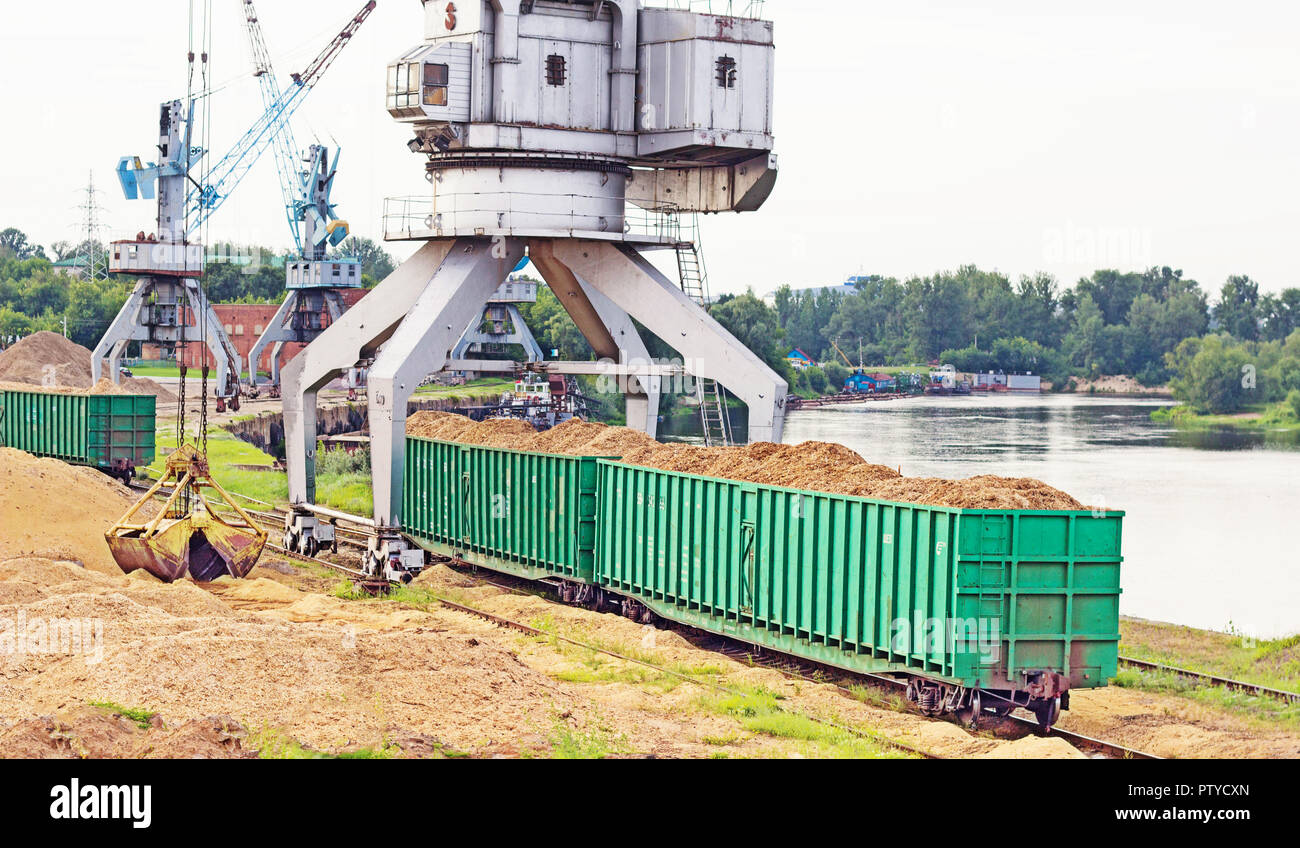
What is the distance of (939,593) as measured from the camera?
17.3 meters

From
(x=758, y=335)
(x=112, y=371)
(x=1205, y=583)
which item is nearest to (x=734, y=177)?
(x=1205, y=583)

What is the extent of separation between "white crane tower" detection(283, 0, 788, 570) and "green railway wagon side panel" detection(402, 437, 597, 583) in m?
1.47

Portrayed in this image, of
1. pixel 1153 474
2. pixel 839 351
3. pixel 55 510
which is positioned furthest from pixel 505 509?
pixel 839 351

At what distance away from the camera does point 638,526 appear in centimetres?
2339

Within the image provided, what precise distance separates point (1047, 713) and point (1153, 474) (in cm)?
4744

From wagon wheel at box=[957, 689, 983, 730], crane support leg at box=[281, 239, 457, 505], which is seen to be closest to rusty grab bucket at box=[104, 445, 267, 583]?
crane support leg at box=[281, 239, 457, 505]

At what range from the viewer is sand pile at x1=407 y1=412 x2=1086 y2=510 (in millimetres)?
18328

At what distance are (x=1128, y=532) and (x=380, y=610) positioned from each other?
2782 centimetres

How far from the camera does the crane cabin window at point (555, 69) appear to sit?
28.8 meters

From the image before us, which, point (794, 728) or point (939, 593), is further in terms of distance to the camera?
point (939, 593)

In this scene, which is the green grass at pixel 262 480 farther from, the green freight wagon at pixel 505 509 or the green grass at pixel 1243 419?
the green grass at pixel 1243 419

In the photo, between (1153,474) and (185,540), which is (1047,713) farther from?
(1153,474)

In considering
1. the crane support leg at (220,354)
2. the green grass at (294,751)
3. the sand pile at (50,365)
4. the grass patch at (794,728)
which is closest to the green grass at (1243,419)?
the crane support leg at (220,354)
